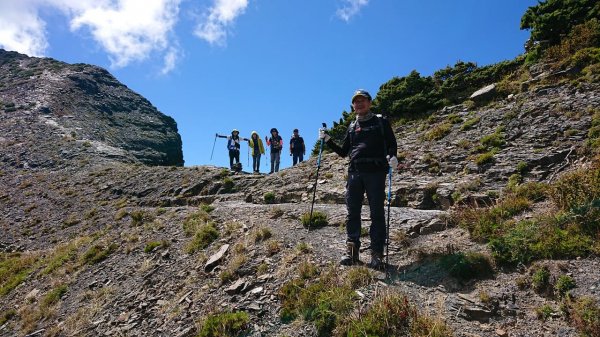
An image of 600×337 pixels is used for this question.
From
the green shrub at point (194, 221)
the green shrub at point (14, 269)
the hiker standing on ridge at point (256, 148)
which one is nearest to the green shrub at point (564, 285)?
the green shrub at point (194, 221)

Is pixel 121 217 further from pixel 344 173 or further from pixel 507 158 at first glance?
pixel 507 158

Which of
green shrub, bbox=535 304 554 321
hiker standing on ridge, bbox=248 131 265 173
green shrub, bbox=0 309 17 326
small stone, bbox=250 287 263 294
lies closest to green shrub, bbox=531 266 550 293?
green shrub, bbox=535 304 554 321

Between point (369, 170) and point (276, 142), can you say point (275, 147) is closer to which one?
point (276, 142)

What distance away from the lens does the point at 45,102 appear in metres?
54.7

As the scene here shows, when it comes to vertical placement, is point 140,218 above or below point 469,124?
below

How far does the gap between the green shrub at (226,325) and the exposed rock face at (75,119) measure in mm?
35738

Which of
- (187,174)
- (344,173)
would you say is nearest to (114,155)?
(187,174)

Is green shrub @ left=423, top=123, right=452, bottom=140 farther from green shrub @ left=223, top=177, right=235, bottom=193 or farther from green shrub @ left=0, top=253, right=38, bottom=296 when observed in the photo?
green shrub @ left=0, top=253, right=38, bottom=296

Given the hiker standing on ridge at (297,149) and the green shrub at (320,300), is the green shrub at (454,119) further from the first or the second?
the green shrub at (320,300)

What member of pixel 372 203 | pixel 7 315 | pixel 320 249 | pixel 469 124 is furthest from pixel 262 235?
pixel 469 124

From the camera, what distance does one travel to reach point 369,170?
800 centimetres

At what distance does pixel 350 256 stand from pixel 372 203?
1344 millimetres

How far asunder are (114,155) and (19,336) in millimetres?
32125

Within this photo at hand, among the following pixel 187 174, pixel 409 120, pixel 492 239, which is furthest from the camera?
pixel 187 174
